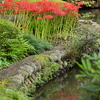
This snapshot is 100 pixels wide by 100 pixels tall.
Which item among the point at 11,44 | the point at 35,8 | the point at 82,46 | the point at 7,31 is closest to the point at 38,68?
the point at 11,44

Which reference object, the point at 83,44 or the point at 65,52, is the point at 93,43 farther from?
the point at 65,52

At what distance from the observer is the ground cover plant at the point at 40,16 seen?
913 cm

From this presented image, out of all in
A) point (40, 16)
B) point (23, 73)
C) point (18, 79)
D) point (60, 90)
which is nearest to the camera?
point (18, 79)

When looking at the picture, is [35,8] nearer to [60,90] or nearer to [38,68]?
[38,68]

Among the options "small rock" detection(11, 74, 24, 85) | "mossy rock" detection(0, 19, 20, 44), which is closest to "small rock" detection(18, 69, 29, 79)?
"small rock" detection(11, 74, 24, 85)

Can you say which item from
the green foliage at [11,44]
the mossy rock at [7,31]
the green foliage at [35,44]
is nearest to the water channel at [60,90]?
the green foliage at [35,44]

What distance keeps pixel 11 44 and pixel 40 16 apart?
8.29 feet

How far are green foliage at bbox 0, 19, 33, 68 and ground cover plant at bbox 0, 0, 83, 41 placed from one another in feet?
3.56

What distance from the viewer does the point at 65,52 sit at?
863cm

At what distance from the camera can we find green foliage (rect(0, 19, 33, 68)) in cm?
726

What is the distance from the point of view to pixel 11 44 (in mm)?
7461

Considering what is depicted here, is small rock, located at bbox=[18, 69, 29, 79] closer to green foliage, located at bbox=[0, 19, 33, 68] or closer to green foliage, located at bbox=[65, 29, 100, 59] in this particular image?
green foliage, located at bbox=[0, 19, 33, 68]

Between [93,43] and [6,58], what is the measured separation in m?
3.42

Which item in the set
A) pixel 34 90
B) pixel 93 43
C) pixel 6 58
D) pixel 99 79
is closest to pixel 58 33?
pixel 93 43
